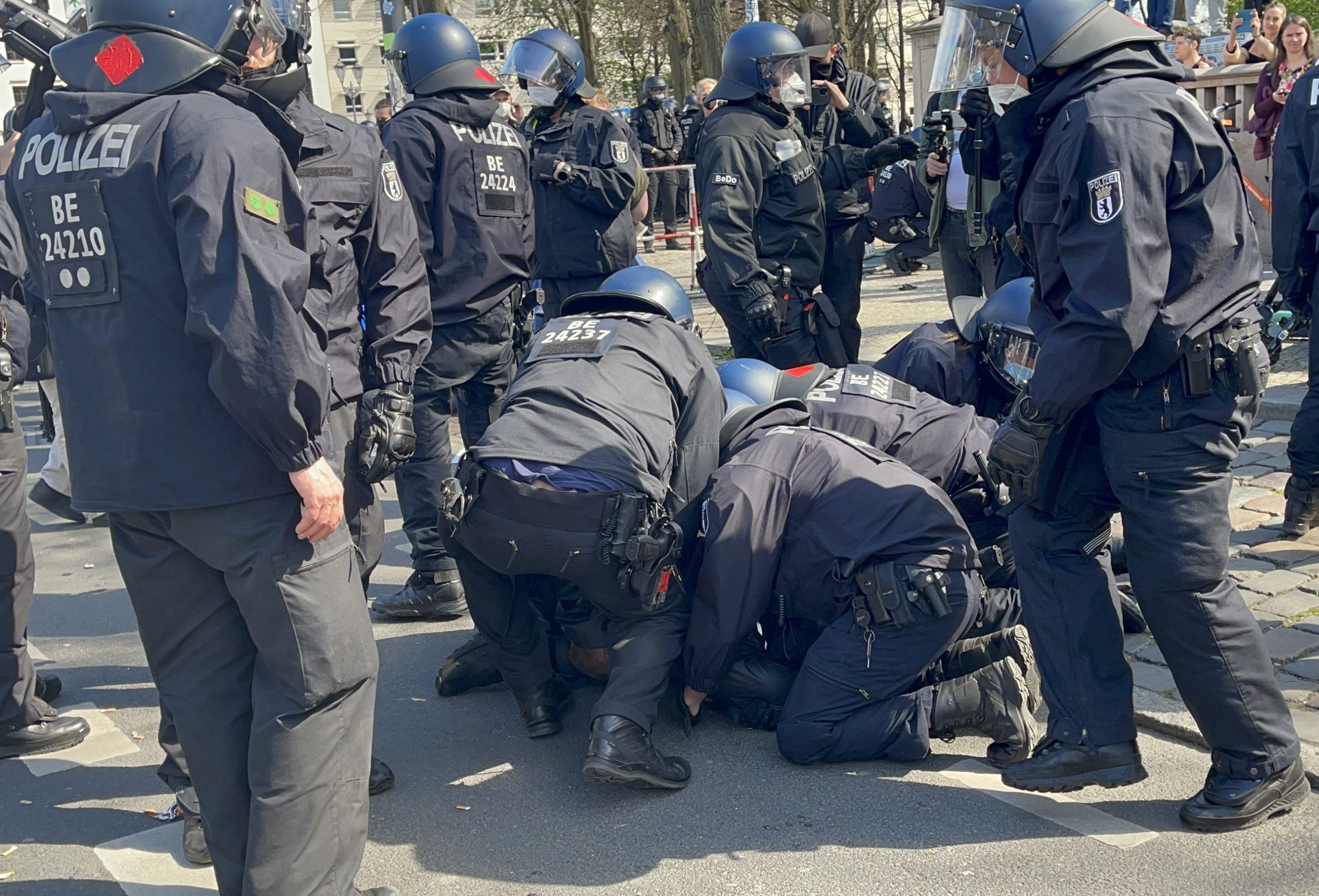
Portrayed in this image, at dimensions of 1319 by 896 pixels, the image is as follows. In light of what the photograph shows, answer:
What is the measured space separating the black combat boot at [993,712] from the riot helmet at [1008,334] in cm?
121

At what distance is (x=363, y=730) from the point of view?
2963mm

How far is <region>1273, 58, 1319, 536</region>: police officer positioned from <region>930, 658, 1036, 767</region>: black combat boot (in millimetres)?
2104

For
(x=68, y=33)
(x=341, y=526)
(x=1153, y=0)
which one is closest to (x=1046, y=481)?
(x=341, y=526)

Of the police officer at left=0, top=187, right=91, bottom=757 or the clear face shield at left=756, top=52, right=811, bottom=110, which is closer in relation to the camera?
the police officer at left=0, top=187, right=91, bottom=757

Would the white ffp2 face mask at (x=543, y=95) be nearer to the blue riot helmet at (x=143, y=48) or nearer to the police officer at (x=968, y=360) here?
the police officer at (x=968, y=360)

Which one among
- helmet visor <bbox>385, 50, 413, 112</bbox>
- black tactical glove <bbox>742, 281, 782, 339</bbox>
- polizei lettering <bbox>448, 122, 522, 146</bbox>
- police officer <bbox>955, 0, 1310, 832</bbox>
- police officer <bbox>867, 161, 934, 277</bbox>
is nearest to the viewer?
police officer <bbox>955, 0, 1310, 832</bbox>

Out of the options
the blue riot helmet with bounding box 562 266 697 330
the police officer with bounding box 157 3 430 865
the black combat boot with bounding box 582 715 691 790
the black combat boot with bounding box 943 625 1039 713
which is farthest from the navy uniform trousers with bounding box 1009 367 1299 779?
the police officer with bounding box 157 3 430 865

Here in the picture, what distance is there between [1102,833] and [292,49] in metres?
2.89

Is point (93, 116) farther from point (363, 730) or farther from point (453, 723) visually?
point (453, 723)

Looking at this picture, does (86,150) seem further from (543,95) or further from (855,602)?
(543,95)

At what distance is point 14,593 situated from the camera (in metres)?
4.19

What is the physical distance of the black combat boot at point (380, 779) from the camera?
12.4 ft

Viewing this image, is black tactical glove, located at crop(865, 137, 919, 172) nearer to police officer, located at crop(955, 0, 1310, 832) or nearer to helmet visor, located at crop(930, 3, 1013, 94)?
helmet visor, located at crop(930, 3, 1013, 94)

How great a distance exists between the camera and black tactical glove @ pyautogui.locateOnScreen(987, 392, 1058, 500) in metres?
3.24
